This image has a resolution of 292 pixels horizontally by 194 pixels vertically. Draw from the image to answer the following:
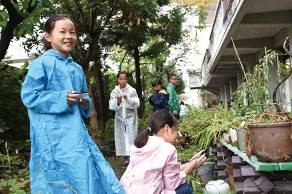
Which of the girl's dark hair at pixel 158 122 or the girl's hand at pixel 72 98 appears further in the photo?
the girl's dark hair at pixel 158 122

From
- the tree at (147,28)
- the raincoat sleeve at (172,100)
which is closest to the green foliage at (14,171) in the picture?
the raincoat sleeve at (172,100)

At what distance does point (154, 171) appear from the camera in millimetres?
3855

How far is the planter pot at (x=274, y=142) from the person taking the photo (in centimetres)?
413

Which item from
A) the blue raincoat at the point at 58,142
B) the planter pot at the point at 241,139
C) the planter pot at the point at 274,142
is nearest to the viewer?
the blue raincoat at the point at 58,142

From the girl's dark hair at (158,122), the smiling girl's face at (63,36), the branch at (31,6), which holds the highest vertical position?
the branch at (31,6)

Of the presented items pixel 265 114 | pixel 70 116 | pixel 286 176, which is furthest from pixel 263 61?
pixel 70 116

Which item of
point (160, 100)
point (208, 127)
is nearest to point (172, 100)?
point (160, 100)

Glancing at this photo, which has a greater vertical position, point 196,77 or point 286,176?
point 196,77

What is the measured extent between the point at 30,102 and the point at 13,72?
7.43 m

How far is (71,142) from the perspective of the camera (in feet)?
11.4

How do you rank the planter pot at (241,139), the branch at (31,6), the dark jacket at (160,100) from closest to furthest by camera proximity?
the planter pot at (241,139), the branch at (31,6), the dark jacket at (160,100)

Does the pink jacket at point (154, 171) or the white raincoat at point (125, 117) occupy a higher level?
the white raincoat at point (125, 117)

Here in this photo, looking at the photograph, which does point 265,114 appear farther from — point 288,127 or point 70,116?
point 70,116

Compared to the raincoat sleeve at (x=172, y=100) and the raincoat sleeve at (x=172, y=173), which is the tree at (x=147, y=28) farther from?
the raincoat sleeve at (x=172, y=173)
